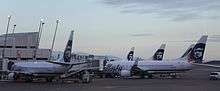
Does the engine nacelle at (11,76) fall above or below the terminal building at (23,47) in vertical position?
below

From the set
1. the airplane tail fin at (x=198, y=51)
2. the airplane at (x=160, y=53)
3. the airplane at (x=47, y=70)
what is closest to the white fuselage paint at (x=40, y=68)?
the airplane at (x=47, y=70)

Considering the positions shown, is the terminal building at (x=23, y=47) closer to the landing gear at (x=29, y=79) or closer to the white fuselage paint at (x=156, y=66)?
the white fuselage paint at (x=156, y=66)

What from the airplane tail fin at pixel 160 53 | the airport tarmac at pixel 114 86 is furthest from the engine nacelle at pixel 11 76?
the airplane tail fin at pixel 160 53

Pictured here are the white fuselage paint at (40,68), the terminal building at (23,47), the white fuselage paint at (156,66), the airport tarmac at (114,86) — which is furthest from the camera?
the terminal building at (23,47)

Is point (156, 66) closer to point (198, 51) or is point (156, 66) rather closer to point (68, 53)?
point (198, 51)

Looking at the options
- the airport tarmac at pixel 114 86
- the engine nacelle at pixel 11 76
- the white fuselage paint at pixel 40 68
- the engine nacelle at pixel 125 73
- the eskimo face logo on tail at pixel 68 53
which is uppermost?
the eskimo face logo on tail at pixel 68 53

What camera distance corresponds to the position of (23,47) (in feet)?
435

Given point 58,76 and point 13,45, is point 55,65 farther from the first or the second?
point 13,45

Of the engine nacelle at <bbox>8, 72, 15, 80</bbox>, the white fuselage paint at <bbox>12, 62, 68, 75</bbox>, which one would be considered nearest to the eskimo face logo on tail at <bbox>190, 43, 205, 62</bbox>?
the white fuselage paint at <bbox>12, 62, 68, 75</bbox>

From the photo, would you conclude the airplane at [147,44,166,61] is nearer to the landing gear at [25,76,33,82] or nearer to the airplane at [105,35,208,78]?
the airplane at [105,35,208,78]

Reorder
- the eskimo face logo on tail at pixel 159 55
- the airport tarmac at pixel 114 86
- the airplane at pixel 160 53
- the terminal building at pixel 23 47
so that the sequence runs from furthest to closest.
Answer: the terminal building at pixel 23 47 < the eskimo face logo on tail at pixel 159 55 < the airplane at pixel 160 53 < the airport tarmac at pixel 114 86

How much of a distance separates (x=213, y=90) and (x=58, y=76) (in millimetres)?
34835

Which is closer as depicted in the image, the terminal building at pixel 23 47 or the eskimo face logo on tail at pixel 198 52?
the eskimo face logo on tail at pixel 198 52

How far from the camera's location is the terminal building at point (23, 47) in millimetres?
124950
